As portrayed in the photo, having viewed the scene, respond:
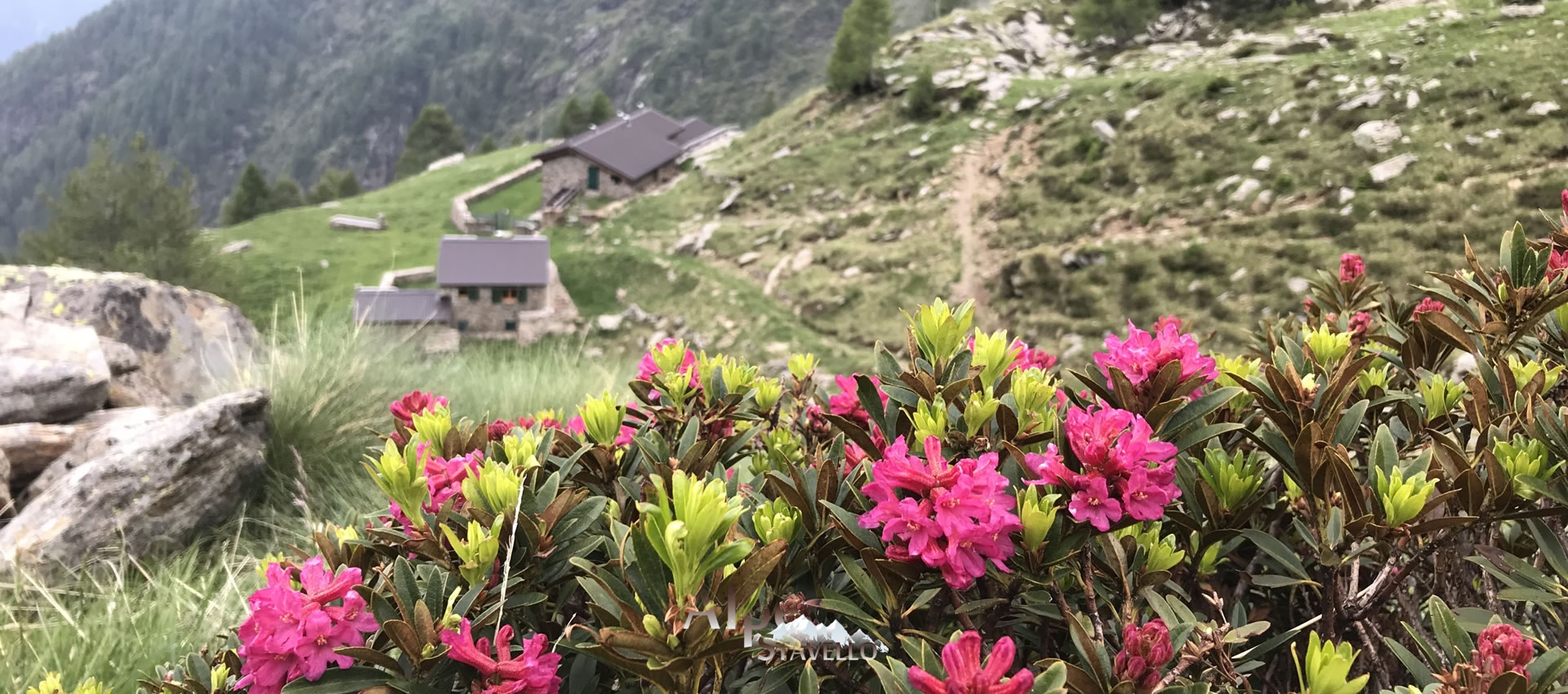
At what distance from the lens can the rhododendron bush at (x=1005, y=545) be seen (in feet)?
2.88

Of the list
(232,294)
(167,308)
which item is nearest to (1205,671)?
(167,308)

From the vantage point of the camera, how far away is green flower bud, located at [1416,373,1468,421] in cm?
138

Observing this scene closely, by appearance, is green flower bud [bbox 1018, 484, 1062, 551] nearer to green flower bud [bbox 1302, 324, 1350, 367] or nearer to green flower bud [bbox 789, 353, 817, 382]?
green flower bud [bbox 1302, 324, 1350, 367]

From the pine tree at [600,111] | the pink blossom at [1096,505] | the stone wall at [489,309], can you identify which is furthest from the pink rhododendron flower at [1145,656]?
the pine tree at [600,111]

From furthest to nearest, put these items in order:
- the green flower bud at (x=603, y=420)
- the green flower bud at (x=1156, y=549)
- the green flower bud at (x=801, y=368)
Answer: the green flower bud at (x=801, y=368) → the green flower bud at (x=603, y=420) → the green flower bud at (x=1156, y=549)

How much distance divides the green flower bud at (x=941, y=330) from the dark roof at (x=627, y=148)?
27.6 metres

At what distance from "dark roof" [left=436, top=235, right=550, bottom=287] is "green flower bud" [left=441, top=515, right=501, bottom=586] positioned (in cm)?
1878

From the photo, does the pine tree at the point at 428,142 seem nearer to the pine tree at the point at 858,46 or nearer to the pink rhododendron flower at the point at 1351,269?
the pine tree at the point at 858,46

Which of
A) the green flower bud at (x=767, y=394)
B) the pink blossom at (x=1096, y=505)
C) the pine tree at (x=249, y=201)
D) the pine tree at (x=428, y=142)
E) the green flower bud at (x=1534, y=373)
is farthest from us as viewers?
the pine tree at (x=428, y=142)

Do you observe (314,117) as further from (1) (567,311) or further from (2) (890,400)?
(2) (890,400)

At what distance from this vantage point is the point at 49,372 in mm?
4363

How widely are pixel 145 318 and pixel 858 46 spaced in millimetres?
23650

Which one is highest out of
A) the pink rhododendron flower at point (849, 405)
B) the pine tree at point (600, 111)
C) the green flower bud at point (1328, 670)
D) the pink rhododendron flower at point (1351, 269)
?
the pink rhododendron flower at point (849, 405)

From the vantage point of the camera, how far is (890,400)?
128cm
